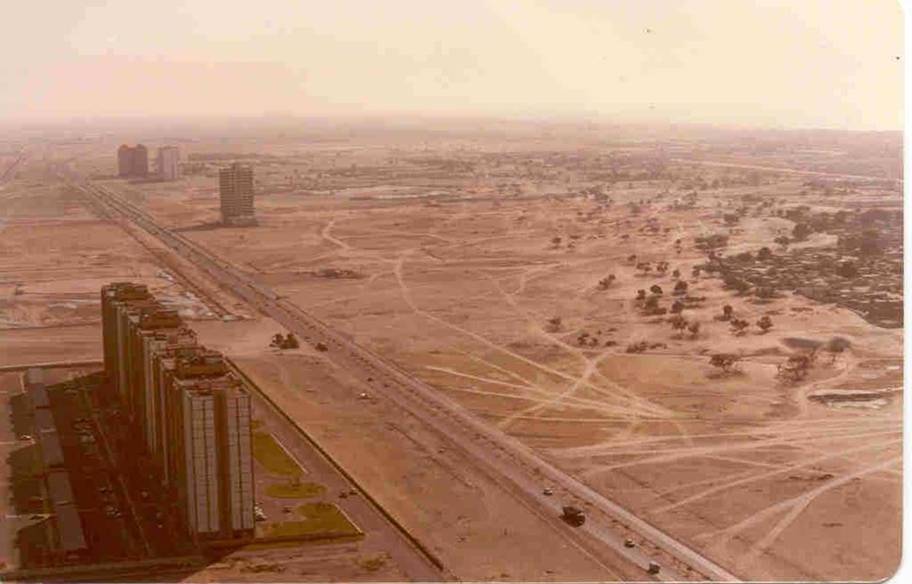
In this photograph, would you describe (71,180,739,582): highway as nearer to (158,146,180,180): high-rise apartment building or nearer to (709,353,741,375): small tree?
(709,353,741,375): small tree

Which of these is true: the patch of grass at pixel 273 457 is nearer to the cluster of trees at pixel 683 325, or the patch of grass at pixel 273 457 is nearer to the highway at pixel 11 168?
the cluster of trees at pixel 683 325

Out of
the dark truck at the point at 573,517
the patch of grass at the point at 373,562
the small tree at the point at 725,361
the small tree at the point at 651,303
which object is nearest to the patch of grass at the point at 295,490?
the patch of grass at the point at 373,562

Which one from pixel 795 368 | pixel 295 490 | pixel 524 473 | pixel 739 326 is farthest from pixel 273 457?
pixel 739 326

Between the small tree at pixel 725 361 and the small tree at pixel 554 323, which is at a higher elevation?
the small tree at pixel 554 323

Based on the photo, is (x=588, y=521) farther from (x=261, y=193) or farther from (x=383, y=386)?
(x=261, y=193)

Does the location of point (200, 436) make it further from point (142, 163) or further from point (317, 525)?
point (142, 163)

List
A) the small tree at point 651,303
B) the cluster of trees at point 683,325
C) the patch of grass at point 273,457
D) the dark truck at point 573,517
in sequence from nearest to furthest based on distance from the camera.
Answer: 1. the dark truck at point 573,517
2. the patch of grass at point 273,457
3. the cluster of trees at point 683,325
4. the small tree at point 651,303
